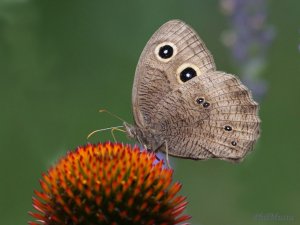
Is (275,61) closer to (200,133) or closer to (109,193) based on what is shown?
(200,133)

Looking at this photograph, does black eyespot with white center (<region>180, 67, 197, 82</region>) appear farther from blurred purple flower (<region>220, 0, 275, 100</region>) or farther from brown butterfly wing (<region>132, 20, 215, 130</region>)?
blurred purple flower (<region>220, 0, 275, 100</region>)

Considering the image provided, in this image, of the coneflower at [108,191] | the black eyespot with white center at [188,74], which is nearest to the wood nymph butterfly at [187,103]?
the black eyespot with white center at [188,74]

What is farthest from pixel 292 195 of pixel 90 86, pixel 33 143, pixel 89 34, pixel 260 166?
pixel 89 34

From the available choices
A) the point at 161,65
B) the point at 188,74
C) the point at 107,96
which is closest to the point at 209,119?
the point at 188,74

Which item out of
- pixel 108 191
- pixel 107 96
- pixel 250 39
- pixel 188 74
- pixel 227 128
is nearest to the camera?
pixel 108 191

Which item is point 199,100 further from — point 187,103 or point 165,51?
point 165,51

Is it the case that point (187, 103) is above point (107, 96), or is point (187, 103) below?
below

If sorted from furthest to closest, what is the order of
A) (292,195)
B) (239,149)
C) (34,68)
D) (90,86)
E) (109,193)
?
(90,86) → (292,195) → (34,68) → (239,149) → (109,193)
